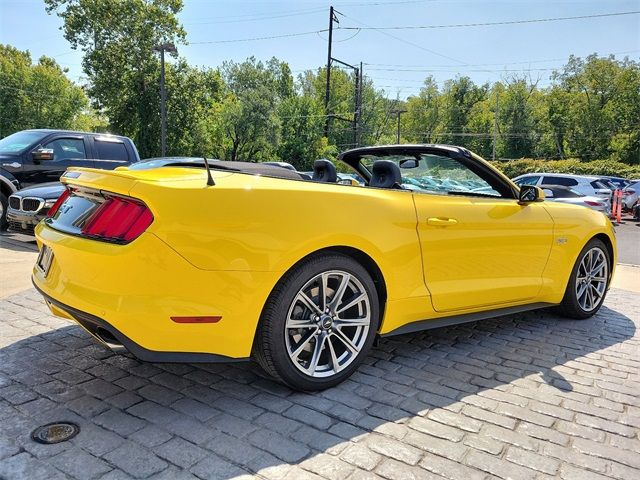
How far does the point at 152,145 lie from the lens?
35.9m

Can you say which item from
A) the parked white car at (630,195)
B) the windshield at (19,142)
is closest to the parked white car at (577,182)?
the parked white car at (630,195)

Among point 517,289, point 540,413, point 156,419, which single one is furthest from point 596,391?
point 156,419

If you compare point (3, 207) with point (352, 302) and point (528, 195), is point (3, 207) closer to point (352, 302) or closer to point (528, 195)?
point (352, 302)

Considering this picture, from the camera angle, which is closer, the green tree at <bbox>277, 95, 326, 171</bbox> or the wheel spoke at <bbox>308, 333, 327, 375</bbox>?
the wheel spoke at <bbox>308, 333, 327, 375</bbox>

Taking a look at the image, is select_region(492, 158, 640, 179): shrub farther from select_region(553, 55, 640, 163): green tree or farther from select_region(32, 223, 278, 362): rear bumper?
select_region(32, 223, 278, 362): rear bumper

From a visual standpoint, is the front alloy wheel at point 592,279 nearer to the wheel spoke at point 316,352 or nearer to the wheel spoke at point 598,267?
the wheel spoke at point 598,267

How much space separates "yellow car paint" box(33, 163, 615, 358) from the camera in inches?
93.0

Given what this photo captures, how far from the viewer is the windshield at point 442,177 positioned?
3.79 metres

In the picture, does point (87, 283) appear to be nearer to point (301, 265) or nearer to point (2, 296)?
point (301, 265)

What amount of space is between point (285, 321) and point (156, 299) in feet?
2.26

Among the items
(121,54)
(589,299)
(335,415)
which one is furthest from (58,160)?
(121,54)

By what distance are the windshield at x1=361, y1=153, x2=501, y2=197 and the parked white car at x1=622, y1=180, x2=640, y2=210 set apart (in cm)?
2033

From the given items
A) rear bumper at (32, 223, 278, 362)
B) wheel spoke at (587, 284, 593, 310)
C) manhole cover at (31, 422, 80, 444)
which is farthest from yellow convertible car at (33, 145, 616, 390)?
wheel spoke at (587, 284, 593, 310)

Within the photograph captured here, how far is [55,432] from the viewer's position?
2.32m
